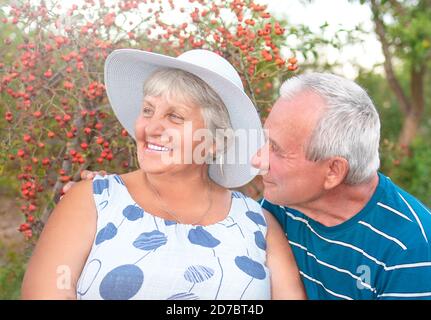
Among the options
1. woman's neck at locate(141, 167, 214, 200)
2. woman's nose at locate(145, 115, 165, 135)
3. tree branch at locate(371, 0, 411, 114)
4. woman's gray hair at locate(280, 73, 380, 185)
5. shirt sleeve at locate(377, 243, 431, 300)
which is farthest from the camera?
tree branch at locate(371, 0, 411, 114)

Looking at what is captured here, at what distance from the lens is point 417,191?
6.62 meters

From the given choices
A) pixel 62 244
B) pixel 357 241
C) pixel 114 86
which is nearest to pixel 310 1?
pixel 114 86

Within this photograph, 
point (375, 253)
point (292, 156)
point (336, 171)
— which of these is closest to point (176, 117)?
point (292, 156)

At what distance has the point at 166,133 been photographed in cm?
277

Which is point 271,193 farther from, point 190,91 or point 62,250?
point 62,250

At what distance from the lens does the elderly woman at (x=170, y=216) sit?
2549 mm

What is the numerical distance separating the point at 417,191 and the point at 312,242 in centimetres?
413

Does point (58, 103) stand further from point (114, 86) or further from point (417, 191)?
point (417, 191)

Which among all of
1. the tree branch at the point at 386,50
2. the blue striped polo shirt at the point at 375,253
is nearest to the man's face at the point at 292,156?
the blue striped polo shirt at the point at 375,253

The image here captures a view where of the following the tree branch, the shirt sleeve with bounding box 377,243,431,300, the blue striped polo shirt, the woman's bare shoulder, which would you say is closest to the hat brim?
the blue striped polo shirt

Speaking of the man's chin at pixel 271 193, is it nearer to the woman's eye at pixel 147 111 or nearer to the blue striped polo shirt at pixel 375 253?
the blue striped polo shirt at pixel 375 253

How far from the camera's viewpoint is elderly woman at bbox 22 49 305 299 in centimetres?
255

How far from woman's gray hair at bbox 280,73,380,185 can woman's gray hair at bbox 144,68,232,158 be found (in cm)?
40

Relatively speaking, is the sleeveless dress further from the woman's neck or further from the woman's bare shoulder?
the woman's neck
